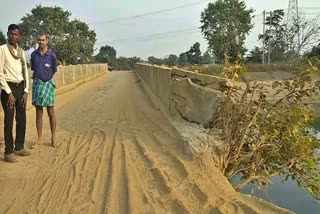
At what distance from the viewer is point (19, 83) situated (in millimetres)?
5695

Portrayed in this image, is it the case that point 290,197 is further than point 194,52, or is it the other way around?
point 194,52

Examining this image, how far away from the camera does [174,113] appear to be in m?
8.12

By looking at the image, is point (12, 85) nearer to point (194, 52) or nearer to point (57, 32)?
point (57, 32)

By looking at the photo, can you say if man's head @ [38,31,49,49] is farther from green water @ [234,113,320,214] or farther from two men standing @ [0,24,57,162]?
green water @ [234,113,320,214]

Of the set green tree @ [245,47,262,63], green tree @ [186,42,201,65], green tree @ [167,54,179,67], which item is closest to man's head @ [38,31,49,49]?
green tree @ [167,54,179,67]

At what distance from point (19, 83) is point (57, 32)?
112ft

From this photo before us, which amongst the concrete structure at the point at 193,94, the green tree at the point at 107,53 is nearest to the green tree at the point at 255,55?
the green tree at the point at 107,53

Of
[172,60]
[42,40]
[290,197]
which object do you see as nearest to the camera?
[42,40]

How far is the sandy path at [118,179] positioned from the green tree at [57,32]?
30059 millimetres

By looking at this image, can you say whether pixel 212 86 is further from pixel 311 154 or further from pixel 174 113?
pixel 311 154

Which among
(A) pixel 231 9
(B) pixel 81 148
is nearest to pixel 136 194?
(B) pixel 81 148

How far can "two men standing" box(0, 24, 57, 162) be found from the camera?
18.1 ft

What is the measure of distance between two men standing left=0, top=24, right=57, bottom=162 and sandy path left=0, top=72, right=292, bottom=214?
350 millimetres

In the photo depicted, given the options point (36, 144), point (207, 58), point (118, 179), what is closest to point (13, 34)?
point (36, 144)
